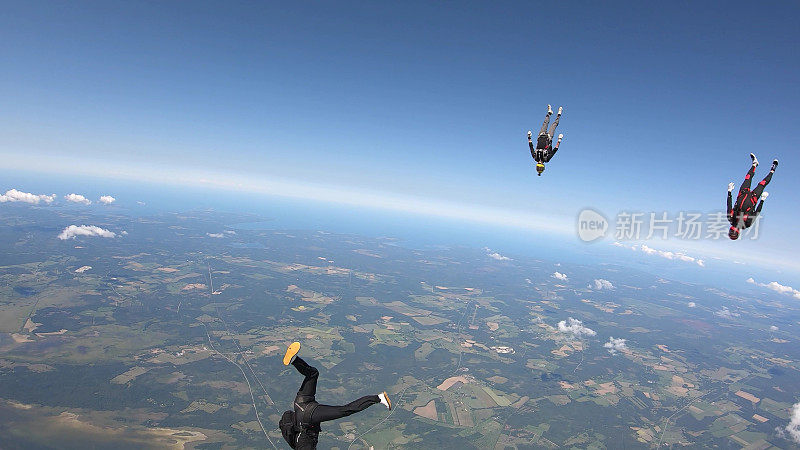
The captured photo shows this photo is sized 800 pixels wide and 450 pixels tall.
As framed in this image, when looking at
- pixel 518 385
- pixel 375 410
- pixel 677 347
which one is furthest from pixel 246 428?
pixel 677 347

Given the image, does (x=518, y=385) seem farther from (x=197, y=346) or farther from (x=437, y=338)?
(x=197, y=346)

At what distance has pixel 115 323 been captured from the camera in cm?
7838

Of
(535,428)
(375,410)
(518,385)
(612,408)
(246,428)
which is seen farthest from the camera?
(518,385)

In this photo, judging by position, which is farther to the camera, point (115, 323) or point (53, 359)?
point (115, 323)

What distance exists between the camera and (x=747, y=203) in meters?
7.92

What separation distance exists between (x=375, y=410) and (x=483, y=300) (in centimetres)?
8445

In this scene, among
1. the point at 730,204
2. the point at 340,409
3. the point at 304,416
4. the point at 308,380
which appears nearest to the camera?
the point at 340,409

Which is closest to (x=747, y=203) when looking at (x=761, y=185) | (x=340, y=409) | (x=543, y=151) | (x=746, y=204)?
(x=746, y=204)

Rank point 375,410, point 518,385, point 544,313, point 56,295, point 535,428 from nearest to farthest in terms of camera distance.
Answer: point 535,428 < point 375,410 < point 518,385 < point 56,295 < point 544,313

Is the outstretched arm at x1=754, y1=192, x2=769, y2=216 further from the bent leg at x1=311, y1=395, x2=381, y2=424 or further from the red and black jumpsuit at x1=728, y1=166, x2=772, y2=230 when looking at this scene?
the bent leg at x1=311, y1=395, x2=381, y2=424

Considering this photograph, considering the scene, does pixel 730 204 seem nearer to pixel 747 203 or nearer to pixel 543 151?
pixel 747 203

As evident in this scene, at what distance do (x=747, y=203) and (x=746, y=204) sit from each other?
0.03 metres

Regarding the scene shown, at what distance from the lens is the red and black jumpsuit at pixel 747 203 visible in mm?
7778

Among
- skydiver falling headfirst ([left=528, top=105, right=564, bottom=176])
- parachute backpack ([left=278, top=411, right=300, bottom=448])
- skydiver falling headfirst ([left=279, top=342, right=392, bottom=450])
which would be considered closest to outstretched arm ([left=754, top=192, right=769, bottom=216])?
skydiver falling headfirst ([left=528, top=105, right=564, bottom=176])
